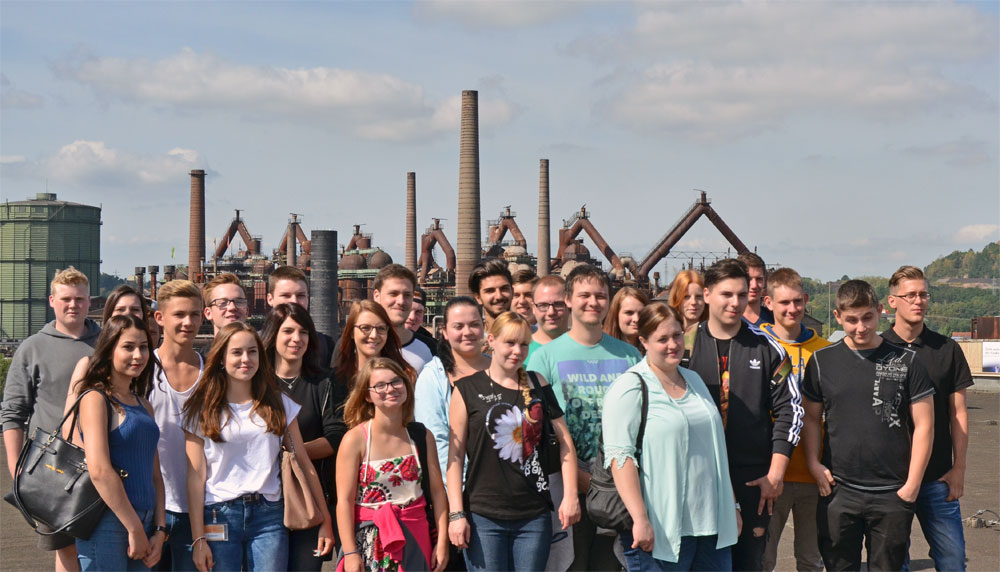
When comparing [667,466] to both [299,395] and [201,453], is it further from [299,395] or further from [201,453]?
[201,453]

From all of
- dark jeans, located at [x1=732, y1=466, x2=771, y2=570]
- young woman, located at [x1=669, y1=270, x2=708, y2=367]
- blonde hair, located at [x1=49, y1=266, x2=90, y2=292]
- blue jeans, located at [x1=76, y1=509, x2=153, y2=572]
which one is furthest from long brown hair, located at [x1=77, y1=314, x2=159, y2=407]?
young woman, located at [x1=669, y1=270, x2=708, y2=367]

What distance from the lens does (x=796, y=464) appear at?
5.07 m

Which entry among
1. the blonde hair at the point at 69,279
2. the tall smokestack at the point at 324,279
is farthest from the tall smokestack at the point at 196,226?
the blonde hair at the point at 69,279

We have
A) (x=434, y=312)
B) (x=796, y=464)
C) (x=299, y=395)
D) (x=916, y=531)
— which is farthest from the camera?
(x=434, y=312)

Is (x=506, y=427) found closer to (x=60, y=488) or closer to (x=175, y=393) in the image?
(x=175, y=393)

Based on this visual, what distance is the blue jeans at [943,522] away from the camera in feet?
16.0

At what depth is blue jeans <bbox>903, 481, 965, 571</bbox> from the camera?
4.89 meters

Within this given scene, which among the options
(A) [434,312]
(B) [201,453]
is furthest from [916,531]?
(A) [434,312]

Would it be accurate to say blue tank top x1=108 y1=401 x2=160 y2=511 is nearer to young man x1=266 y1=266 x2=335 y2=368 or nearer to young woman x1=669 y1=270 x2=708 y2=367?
young man x1=266 y1=266 x2=335 y2=368

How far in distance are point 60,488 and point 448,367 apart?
1.87 meters

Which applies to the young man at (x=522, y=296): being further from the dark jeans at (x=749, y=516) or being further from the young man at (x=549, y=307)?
the dark jeans at (x=749, y=516)

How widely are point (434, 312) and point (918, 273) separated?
39977mm

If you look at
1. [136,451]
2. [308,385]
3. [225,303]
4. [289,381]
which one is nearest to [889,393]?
[308,385]

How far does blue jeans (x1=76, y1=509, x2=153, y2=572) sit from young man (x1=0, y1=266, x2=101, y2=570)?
1.03 metres
